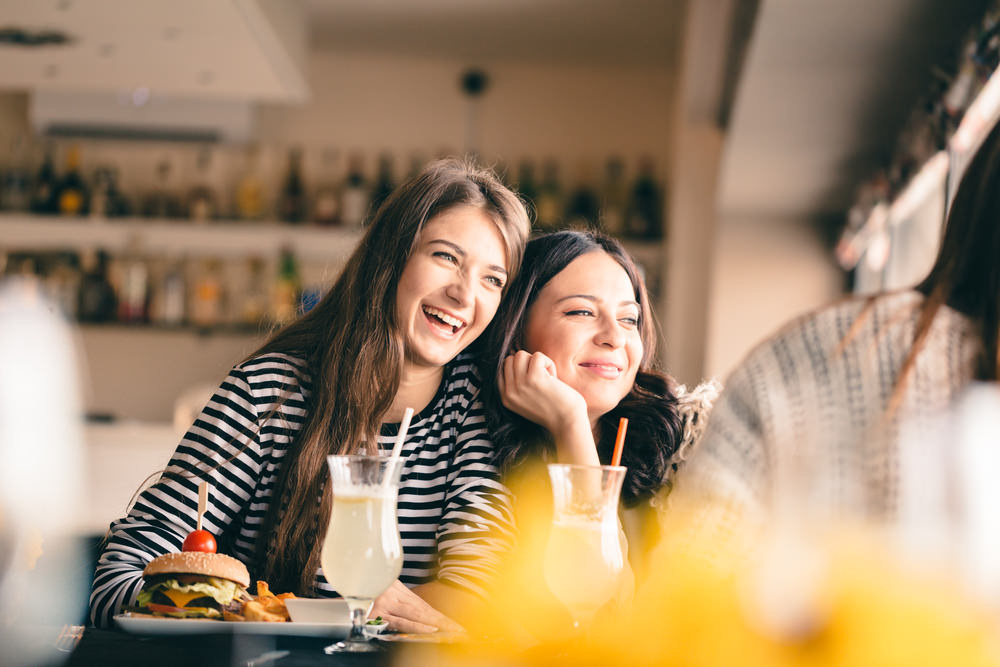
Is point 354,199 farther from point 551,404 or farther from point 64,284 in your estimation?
point 551,404

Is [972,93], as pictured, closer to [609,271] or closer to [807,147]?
[609,271]

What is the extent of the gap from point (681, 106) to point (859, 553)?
3891 millimetres

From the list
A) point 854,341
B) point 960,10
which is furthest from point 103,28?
point 854,341

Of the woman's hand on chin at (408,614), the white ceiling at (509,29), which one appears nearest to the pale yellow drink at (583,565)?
the woman's hand on chin at (408,614)

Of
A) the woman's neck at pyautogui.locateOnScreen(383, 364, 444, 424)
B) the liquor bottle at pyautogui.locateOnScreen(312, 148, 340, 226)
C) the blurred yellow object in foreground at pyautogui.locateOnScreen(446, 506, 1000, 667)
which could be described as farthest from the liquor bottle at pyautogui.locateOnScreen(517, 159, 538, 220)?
the blurred yellow object in foreground at pyautogui.locateOnScreen(446, 506, 1000, 667)

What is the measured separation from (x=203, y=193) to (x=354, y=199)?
0.79 meters

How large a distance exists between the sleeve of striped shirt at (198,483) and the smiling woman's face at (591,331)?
0.53 m

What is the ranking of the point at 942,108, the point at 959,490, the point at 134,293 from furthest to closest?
the point at 134,293, the point at 942,108, the point at 959,490

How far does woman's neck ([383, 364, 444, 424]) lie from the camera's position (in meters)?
1.68

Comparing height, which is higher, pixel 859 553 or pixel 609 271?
pixel 609 271

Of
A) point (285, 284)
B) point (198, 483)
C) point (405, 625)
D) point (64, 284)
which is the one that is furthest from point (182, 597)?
point (64, 284)

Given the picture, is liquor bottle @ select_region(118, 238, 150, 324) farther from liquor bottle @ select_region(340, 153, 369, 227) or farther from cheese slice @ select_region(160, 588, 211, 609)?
cheese slice @ select_region(160, 588, 211, 609)

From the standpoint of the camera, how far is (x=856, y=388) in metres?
0.85

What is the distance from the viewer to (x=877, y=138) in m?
2.89
